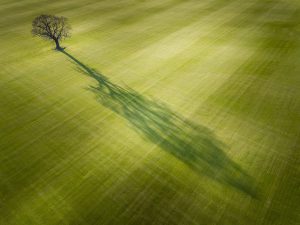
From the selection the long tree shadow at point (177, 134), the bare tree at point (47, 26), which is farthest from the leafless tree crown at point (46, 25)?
the long tree shadow at point (177, 134)

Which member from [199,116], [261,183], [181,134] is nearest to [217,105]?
[199,116]

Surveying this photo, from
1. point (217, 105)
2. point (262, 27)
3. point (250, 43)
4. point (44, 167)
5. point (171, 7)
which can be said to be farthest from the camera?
point (171, 7)

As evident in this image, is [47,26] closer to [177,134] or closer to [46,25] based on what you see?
[46,25]

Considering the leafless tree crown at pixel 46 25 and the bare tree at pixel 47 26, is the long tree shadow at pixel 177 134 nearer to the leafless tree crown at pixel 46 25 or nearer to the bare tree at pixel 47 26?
the bare tree at pixel 47 26

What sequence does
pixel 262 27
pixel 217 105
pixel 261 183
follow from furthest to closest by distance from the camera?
pixel 262 27 < pixel 217 105 < pixel 261 183

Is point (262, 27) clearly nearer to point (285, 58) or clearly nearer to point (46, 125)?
point (285, 58)
